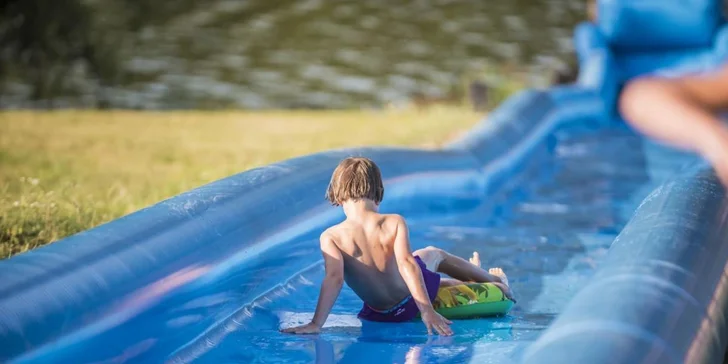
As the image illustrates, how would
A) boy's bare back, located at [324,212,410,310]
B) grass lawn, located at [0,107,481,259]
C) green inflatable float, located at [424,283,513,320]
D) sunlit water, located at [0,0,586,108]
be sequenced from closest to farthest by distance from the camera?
boy's bare back, located at [324,212,410,310]
green inflatable float, located at [424,283,513,320]
grass lawn, located at [0,107,481,259]
sunlit water, located at [0,0,586,108]

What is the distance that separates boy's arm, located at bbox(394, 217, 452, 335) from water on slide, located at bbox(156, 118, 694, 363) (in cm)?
6

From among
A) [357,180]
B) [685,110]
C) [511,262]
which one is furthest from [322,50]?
[685,110]

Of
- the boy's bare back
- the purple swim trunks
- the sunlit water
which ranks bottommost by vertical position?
the sunlit water

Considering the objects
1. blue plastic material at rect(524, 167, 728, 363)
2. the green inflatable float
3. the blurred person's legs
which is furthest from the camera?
the green inflatable float

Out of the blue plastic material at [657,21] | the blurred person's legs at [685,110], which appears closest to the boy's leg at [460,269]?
the blurred person's legs at [685,110]

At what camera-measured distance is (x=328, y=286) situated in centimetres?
295

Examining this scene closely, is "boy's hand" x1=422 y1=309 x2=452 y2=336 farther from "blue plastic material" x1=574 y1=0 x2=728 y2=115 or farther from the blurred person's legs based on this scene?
"blue plastic material" x1=574 y1=0 x2=728 y2=115

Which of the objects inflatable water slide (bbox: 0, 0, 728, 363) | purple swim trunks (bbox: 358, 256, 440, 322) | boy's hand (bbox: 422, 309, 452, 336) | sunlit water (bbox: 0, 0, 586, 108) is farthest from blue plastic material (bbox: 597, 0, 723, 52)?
boy's hand (bbox: 422, 309, 452, 336)

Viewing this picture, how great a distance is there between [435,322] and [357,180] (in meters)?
0.44

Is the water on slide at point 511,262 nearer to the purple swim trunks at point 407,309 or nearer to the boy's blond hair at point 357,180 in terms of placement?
the purple swim trunks at point 407,309

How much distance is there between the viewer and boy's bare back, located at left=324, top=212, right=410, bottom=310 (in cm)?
302

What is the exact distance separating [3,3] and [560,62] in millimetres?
6484

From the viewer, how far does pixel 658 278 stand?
2453 mm

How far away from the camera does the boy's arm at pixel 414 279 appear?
117 inches
